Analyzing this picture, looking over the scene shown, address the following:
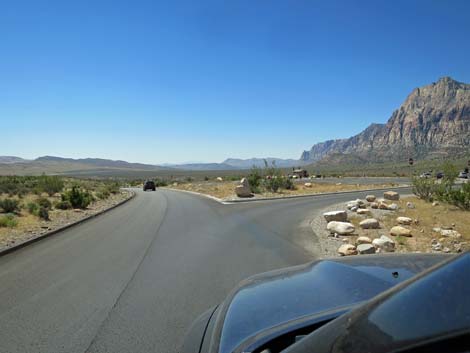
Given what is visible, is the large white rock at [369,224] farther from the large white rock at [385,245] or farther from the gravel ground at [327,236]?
the large white rock at [385,245]

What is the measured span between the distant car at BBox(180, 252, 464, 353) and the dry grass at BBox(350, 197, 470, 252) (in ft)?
24.4

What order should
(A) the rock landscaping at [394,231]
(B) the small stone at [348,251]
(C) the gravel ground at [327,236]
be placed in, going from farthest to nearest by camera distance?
(C) the gravel ground at [327,236] < (A) the rock landscaping at [394,231] < (B) the small stone at [348,251]

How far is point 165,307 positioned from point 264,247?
510 centimetres

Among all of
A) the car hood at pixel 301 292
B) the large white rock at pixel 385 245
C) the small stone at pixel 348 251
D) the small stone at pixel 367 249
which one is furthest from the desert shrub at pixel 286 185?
the car hood at pixel 301 292

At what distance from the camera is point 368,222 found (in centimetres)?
1373

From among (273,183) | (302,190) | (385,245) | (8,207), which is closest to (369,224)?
(385,245)

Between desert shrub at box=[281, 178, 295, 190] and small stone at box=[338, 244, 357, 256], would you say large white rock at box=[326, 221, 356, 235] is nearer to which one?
small stone at box=[338, 244, 357, 256]

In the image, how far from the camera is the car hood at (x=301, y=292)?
2422 millimetres

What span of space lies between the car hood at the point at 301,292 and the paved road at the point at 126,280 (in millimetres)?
1720

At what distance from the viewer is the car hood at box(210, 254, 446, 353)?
242 centimetres

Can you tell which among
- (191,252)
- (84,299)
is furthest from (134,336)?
(191,252)

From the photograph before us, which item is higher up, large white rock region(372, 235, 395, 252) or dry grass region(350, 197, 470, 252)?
large white rock region(372, 235, 395, 252)

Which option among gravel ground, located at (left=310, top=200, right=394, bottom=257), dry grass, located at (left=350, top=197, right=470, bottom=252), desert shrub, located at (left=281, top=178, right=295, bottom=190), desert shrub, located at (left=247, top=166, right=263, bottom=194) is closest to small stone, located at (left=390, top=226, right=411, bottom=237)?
dry grass, located at (left=350, top=197, right=470, bottom=252)

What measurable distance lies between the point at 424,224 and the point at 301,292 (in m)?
13.5
